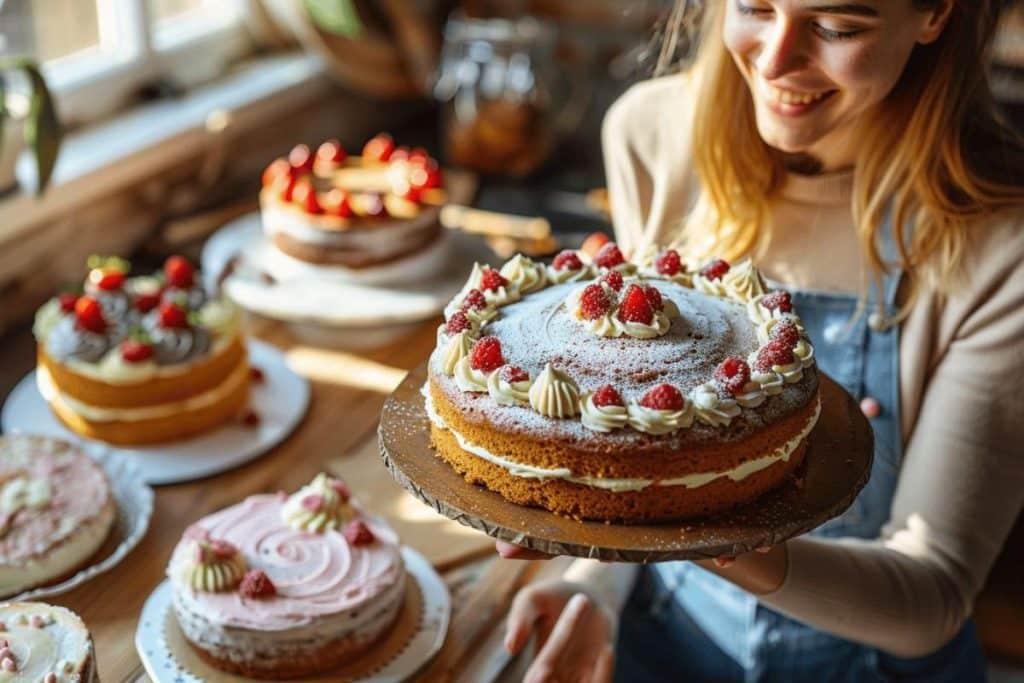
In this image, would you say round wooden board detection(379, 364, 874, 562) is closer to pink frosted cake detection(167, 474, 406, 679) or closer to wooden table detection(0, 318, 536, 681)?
pink frosted cake detection(167, 474, 406, 679)

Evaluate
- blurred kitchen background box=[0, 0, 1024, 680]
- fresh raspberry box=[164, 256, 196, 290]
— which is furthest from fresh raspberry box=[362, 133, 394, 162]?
fresh raspberry box=[164, 256, 196, 290]

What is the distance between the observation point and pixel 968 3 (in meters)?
1.37

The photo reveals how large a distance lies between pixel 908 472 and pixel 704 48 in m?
0.66

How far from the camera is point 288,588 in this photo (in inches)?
52.9

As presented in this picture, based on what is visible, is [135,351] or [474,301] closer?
[474,301]

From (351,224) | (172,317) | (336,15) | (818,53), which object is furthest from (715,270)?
(336,15)

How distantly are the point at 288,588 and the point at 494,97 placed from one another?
1.88 m

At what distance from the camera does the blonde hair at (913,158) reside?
4.70 ft

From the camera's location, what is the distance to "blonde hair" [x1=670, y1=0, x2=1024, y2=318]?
4.70ft

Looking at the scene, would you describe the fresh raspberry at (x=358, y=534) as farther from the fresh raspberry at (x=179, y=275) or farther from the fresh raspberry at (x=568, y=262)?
the fresh raspberry at (x=179, y=275)

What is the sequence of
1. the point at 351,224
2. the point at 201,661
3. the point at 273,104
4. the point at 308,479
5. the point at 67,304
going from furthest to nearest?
the point at 273,104
the point at 351,224
the point at 67,304
the point at 308,479
the point at 201,661

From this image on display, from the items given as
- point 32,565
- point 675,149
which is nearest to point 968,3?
point 675,149

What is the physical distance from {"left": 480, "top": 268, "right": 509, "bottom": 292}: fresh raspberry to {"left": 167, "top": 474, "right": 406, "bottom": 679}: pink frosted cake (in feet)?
1.12

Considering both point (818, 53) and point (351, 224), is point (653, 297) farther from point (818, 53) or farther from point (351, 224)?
point (351, 224)
